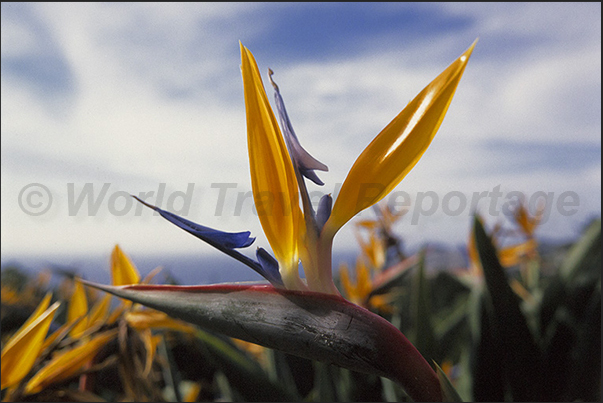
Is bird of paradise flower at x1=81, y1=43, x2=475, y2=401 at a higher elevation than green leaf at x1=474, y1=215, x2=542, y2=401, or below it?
higher

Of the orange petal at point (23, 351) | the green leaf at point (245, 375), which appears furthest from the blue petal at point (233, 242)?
the green leaf at point (245, 375)

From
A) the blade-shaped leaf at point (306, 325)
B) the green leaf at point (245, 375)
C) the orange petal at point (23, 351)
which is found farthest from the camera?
the green leaf at point (245, 375)

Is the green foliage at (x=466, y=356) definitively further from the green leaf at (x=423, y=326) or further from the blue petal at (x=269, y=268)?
the blue petal at (x=269, y=268)

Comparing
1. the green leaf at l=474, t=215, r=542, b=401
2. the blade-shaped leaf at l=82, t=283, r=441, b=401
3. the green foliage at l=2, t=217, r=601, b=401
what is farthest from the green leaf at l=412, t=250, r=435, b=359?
the blade-shaped leaf at l=82, t=283, r=441, b=401

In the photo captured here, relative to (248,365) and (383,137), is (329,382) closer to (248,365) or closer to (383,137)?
(248,365)

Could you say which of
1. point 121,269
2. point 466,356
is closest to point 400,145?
point 121,269

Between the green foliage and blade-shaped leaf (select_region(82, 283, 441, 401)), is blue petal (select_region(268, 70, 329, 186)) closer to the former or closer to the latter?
blade-shaped leaf (select_region(82, 283, 441, 401))

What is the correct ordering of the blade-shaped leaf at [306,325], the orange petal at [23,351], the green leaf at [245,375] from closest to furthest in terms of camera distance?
the blade-shaped leaf at [306,325], the orange petal at [23,351], the green leaf at [245,375]

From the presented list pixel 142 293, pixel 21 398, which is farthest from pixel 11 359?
pixel 142 293
